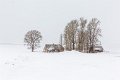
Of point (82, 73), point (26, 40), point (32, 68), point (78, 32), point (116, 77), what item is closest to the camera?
point (116, 77)

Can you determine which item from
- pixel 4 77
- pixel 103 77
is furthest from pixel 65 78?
pixel 4 77

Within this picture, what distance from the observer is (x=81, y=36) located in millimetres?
50125

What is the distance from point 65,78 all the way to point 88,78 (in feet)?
3.58

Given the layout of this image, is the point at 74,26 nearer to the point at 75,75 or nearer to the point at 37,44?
the point at 37,44

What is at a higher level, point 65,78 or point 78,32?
point 78,32

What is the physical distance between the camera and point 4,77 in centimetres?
1303

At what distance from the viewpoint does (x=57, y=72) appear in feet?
47.7

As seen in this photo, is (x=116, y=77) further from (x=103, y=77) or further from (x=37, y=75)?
(x=37, y=75)

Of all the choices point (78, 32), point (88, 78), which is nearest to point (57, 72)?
point (88, 78)

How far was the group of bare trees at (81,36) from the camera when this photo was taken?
48.8m

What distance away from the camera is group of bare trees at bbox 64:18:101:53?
48.8 m

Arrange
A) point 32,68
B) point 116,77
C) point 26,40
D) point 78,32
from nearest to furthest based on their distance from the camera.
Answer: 1. point 116,77
2. point 32,68
3. point 78,32
4. point 26,40

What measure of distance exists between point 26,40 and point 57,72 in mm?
41351

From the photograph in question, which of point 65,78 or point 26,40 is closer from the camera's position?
point 65,78
